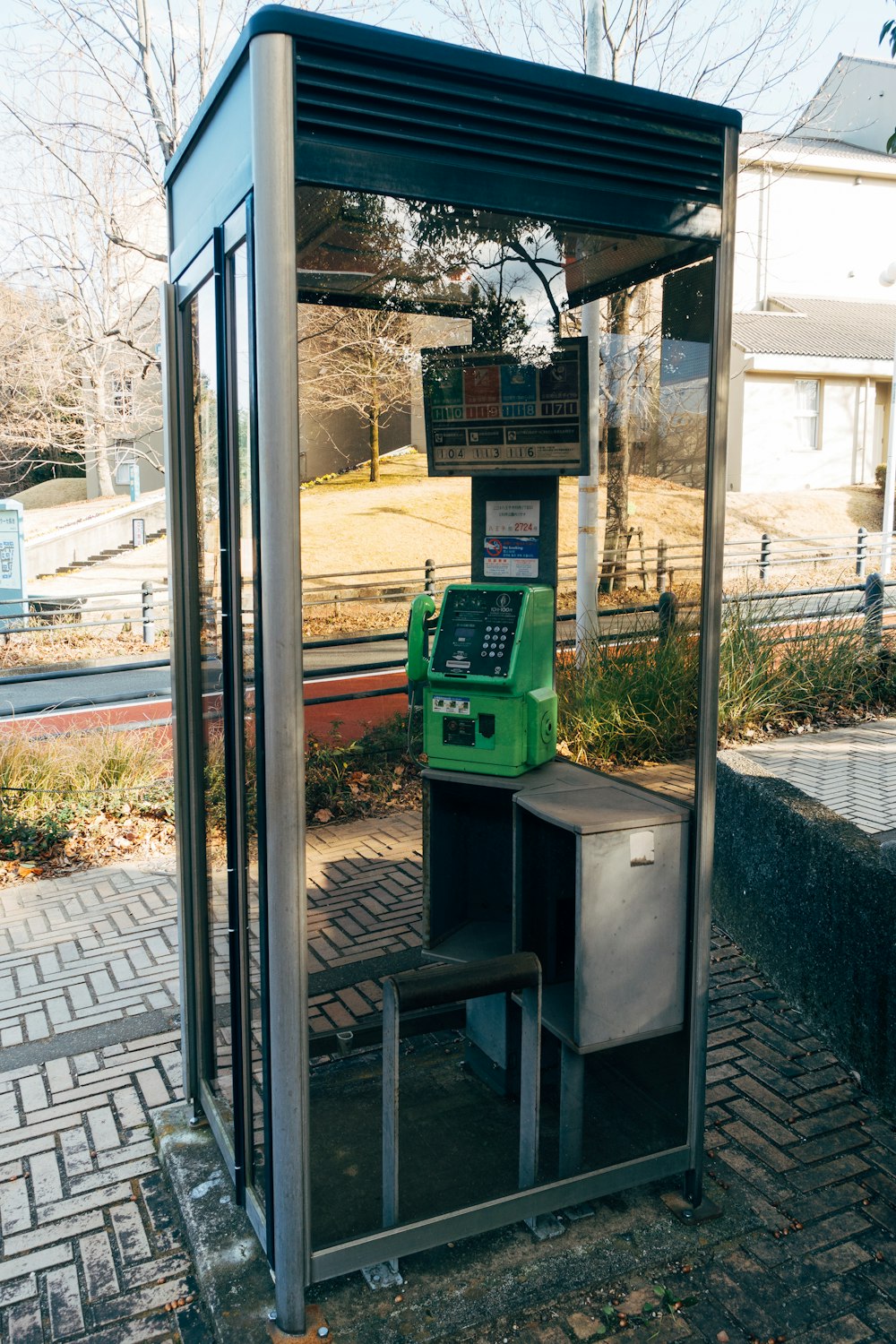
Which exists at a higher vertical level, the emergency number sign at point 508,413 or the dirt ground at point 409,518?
the emergency number sign at point 508,413

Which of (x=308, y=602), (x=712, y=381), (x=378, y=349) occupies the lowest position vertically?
(x=308, y=602)

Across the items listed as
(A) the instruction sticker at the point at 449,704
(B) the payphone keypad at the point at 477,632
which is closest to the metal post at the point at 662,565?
(B) the payphone keypad at the point at 477,632

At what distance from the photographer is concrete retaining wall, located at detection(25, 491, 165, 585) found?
2456 cm

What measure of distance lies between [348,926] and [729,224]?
11.3 feet

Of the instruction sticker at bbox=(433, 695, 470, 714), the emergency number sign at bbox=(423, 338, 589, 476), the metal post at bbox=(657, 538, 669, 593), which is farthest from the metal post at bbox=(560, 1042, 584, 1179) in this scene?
the emergency number sign at bbox=(423, 338, 589, 476)

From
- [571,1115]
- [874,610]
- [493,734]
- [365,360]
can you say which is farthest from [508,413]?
[874,610]

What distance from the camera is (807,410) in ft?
88.5

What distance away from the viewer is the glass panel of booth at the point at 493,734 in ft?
9.80

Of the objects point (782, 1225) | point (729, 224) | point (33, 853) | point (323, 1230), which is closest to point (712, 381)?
point (729, 224)

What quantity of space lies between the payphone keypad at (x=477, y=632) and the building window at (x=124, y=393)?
66.5 ft

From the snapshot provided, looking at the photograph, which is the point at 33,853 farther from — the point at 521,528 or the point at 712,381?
the point at 712,381

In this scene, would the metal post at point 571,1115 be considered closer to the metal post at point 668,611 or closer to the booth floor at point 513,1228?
the booth floor at point 513,1228

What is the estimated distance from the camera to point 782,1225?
2.93m

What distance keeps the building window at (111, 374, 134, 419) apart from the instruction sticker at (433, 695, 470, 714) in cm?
2036
